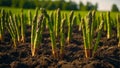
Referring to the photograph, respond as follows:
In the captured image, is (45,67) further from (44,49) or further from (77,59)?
(44,49)

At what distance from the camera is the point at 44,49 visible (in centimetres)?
518

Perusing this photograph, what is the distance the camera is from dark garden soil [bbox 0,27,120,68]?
4.35m

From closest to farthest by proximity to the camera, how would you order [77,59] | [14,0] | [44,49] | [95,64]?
[95,64], [77,59], [44,49], [14,0]

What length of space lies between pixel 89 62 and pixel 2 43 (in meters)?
2.11

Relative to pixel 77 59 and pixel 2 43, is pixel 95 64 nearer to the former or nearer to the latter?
pixel 77 59

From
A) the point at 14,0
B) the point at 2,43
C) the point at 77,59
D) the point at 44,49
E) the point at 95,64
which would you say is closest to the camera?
the point at 95,64

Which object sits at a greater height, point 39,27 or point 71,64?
point 39,27

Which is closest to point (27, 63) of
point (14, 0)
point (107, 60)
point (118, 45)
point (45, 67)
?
point (45, 67)

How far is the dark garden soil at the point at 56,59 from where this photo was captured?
4348 millimetres

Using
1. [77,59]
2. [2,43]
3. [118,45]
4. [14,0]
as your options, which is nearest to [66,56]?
[77,59]

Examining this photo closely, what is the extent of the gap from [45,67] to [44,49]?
869mm

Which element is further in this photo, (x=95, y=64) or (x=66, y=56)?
(x=66, y=56)

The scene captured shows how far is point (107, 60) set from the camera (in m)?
4.56

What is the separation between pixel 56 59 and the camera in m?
4.62
